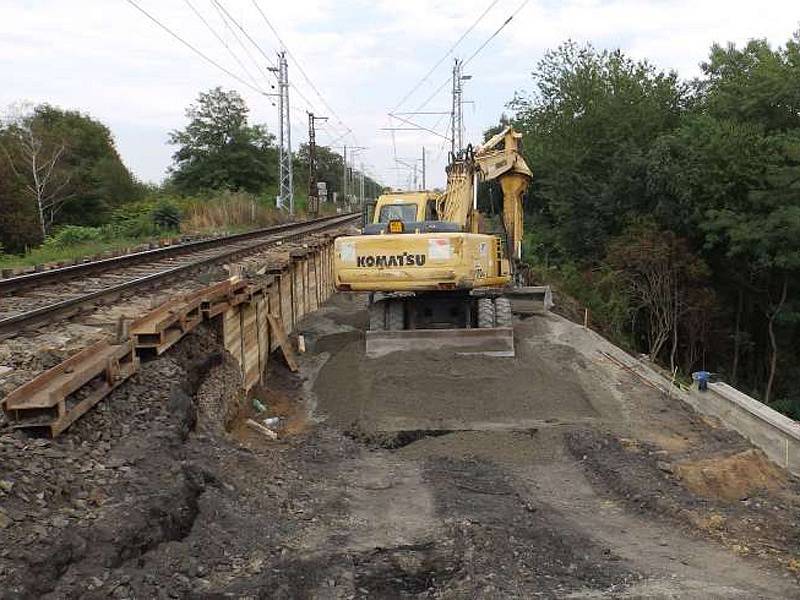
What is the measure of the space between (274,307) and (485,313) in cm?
353

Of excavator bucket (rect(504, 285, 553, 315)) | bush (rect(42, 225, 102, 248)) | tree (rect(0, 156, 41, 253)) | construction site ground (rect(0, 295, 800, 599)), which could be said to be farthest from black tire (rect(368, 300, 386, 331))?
tree (rect(0, 156, 41, 253))

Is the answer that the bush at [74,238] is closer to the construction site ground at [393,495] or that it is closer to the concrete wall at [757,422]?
the construction site ground at [393,495]

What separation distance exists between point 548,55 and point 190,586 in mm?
35091

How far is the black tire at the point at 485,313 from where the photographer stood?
12297 millimetres

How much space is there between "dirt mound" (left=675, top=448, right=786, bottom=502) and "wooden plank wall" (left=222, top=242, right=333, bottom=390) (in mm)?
5429

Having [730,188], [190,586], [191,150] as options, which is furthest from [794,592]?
[191,150]

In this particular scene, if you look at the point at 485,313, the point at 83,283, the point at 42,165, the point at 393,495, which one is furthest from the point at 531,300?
the point at 42,165

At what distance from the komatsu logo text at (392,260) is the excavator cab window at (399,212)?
3439mm

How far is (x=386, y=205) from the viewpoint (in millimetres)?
14781

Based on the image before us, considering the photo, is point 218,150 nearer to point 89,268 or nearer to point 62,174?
point 62,174

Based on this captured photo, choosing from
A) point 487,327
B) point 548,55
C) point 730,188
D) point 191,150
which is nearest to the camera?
point 487,327

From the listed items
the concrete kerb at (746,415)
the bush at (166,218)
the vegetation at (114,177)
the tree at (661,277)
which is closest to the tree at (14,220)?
the vegetation at (114,177)

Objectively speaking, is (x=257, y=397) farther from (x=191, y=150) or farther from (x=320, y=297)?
(x=191, y=150)

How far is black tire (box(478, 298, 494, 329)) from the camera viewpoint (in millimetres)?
12297
